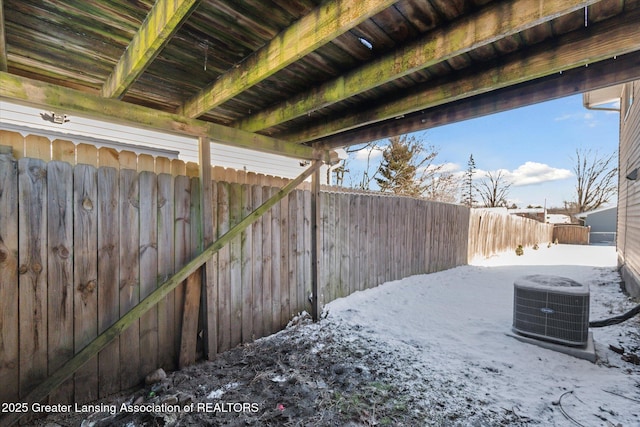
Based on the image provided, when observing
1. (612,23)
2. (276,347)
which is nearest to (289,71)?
(612,23)

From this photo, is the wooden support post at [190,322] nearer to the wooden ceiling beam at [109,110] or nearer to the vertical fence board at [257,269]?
the vertical fence board at [257,269]

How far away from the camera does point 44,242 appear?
1878 mm

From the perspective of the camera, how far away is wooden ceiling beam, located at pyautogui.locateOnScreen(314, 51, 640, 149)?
6.53 ft

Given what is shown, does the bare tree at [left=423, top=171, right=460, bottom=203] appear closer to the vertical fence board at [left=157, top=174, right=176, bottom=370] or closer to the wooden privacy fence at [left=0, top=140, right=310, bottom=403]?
the wooden privacy fence at [left=0, top=140, right=310, bottom=403]

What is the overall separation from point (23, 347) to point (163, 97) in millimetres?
2309

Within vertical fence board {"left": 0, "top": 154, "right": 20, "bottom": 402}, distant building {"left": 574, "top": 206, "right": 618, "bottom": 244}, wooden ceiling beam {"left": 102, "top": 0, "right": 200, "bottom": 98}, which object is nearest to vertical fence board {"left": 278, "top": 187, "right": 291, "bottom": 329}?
wooden ceiling beam {"left": 102, "top": 0, "right": 200, "bottom": 98}

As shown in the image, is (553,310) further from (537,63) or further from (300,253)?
(300,253)

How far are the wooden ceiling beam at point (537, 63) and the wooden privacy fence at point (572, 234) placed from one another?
71.8ft

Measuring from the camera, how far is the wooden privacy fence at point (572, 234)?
17.8 meters

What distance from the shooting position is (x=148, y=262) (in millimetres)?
2330

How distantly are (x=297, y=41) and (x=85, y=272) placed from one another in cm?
217

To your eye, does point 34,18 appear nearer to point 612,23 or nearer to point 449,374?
point 612,23

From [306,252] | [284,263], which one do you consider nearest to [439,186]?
[306,252]

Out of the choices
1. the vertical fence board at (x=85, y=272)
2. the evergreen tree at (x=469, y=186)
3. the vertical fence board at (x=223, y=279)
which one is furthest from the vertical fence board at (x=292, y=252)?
the evergreen tree at (x=469, y=186)
